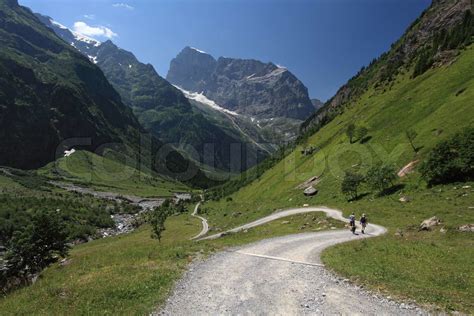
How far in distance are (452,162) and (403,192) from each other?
9.36 metres

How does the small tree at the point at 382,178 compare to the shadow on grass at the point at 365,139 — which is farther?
the shadow on grass at the point at 365,139

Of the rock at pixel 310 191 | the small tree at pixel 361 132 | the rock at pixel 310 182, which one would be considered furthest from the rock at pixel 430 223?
the small tree at pixel 361 132

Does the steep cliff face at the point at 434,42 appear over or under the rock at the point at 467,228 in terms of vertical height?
over

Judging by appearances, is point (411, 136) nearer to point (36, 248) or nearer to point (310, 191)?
point (310, 191)

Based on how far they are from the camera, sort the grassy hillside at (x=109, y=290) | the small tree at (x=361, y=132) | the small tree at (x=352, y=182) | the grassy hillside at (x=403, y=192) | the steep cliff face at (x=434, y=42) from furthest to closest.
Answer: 1. the steep cliff face at (x=434, y=42)
2. the small tree at (x=361, y=132)
3. the small tree at (x=352, y=182)
4. the grassy hillside at (x=403, y=192)
5. the grassy hillside at (x=109, y=290)

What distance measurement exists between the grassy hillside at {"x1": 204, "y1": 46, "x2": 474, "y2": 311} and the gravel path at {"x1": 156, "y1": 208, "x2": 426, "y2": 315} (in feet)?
6.03

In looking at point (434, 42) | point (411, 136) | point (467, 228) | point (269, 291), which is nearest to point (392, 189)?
point (411, 136)

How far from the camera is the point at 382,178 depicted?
204 feet

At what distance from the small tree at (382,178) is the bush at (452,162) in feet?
23.1

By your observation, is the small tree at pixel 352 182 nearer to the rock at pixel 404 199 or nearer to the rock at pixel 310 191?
the rock at pixel 404 199

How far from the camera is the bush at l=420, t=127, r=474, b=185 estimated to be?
50094 mm

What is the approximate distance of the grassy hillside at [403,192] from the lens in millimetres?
20719

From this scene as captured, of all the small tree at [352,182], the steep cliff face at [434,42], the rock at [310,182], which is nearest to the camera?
the small tree at [352,182]

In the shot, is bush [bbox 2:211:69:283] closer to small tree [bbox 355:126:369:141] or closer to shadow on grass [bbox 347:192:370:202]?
shadow on grass [bbox 347:192:370:202]
